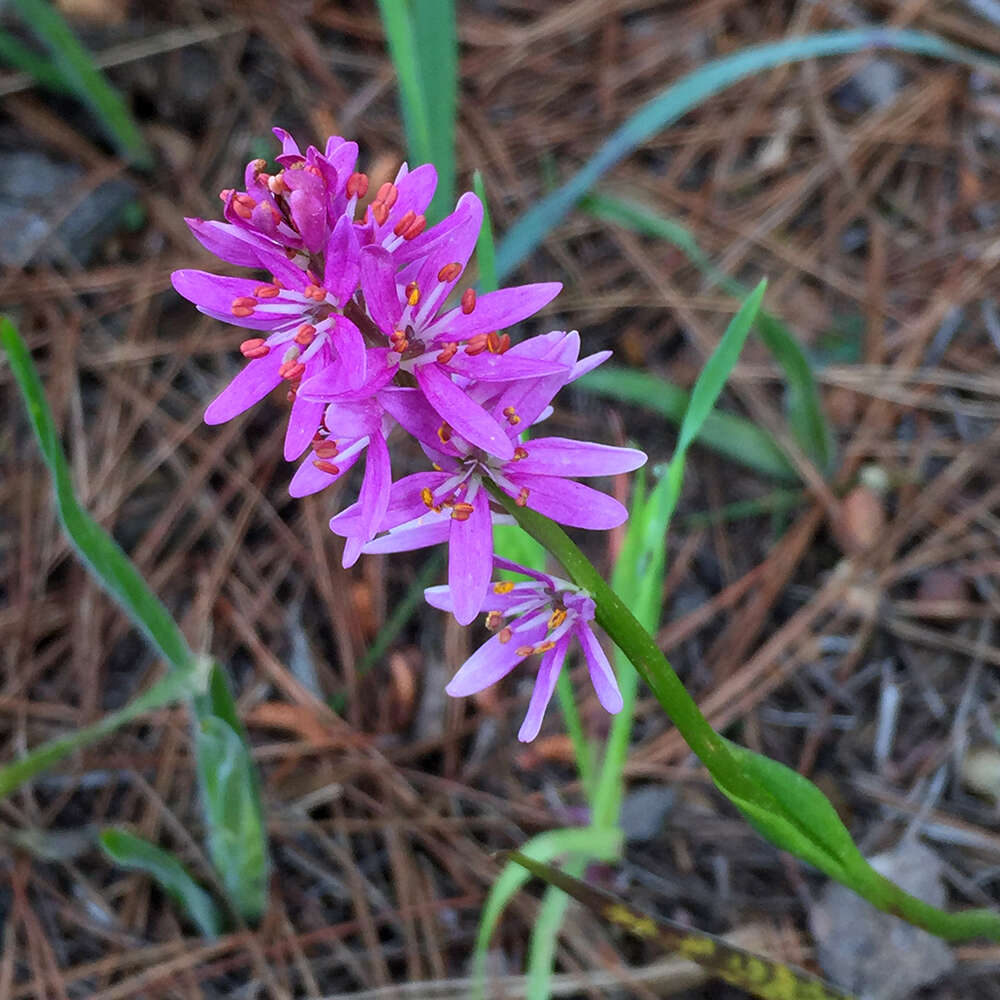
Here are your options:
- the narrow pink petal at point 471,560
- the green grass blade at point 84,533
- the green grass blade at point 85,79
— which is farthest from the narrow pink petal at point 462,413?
the green grass blade at point 85,79

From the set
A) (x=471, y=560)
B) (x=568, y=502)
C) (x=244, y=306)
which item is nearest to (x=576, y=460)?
(x=568, y=502)

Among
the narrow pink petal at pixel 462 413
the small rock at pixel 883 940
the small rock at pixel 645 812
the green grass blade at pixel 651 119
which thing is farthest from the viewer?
the green grass blade at pixel 651 119

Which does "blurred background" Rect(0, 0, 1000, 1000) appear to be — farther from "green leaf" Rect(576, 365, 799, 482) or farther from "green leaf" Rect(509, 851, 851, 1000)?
"green leaf" Rect(509, 851, 851, 1000)

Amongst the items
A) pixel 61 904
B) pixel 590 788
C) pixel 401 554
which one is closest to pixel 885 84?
pixel 401 554

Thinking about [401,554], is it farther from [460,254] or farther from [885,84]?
[885,84]

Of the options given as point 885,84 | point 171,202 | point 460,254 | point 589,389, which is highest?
point 171,202

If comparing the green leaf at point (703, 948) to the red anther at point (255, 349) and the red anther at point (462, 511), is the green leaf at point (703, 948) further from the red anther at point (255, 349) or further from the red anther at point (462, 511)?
the red anther at point (255, 349)
